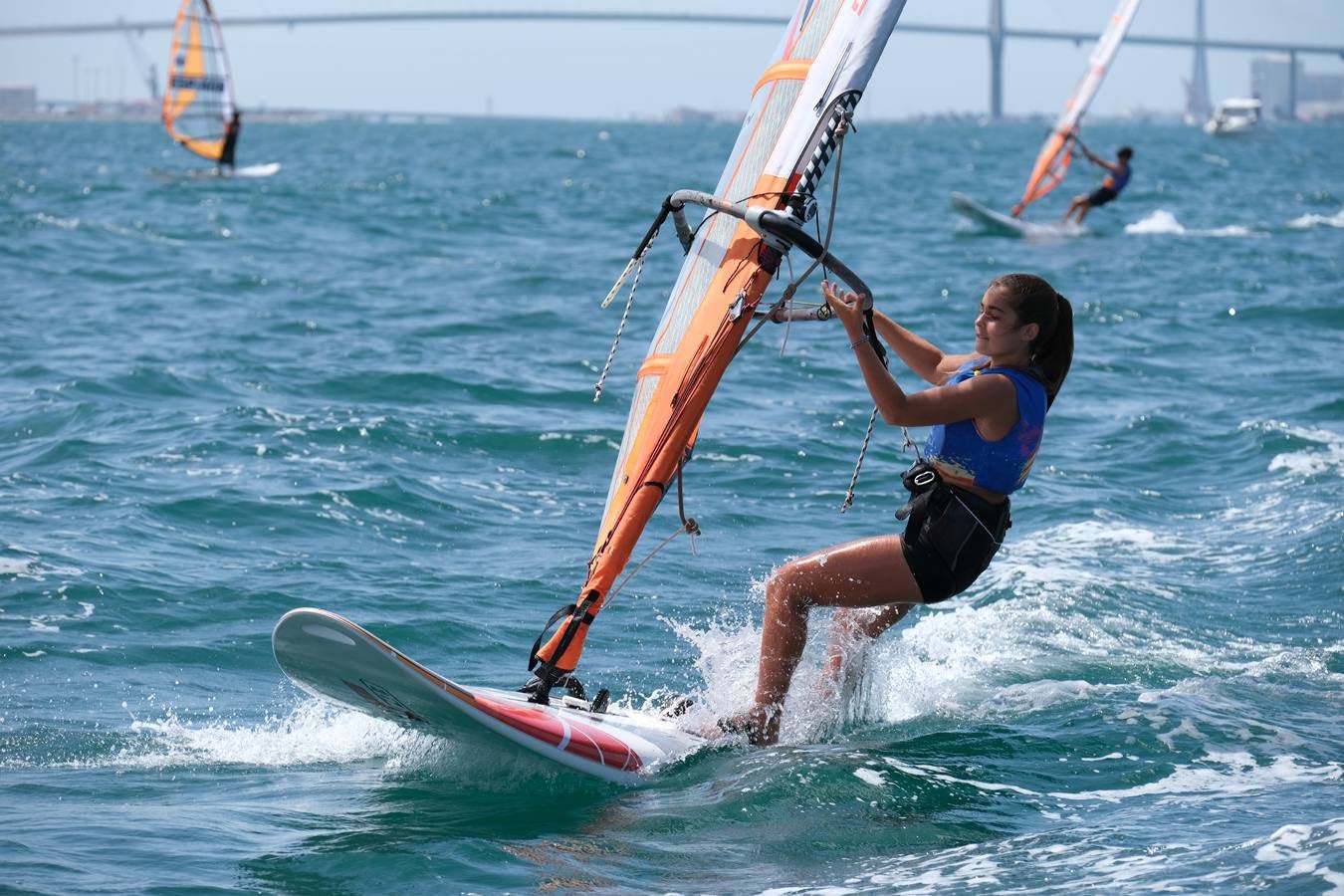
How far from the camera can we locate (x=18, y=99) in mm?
161625

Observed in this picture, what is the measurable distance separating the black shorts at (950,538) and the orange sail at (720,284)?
87 centimetres

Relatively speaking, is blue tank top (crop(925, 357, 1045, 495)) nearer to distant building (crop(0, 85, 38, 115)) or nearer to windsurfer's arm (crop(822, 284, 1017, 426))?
windsurfer's arm (crop(822, 284, 1017, 426))

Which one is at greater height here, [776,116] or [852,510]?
[776,116]

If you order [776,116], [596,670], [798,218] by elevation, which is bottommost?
[596,670]

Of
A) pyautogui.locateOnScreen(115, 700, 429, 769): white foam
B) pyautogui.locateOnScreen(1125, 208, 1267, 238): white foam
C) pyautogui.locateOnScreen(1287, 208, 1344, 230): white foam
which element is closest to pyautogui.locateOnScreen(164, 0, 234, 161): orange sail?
pyautogui.locateOnScreen(1125, 208, 1267, 238): white foam

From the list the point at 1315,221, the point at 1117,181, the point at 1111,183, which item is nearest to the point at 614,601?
the point at 1117,181

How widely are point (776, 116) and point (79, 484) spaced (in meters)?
4.77

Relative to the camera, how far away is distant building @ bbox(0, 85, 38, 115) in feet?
527

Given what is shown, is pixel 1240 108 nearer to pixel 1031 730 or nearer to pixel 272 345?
pixel 272 345

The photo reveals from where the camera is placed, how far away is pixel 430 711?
15.3 ft

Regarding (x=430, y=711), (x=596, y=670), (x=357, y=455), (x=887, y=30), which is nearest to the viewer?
(x=430, y=711)

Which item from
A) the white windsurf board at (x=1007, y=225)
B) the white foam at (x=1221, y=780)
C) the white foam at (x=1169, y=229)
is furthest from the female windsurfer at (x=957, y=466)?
the white foam at (x=1169, y=229)

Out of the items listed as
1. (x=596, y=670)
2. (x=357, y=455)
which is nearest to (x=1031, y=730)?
(x=596, y=670)

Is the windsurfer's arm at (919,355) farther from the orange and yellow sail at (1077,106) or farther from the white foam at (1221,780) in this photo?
the orange and yellow sail at (1077,106)
